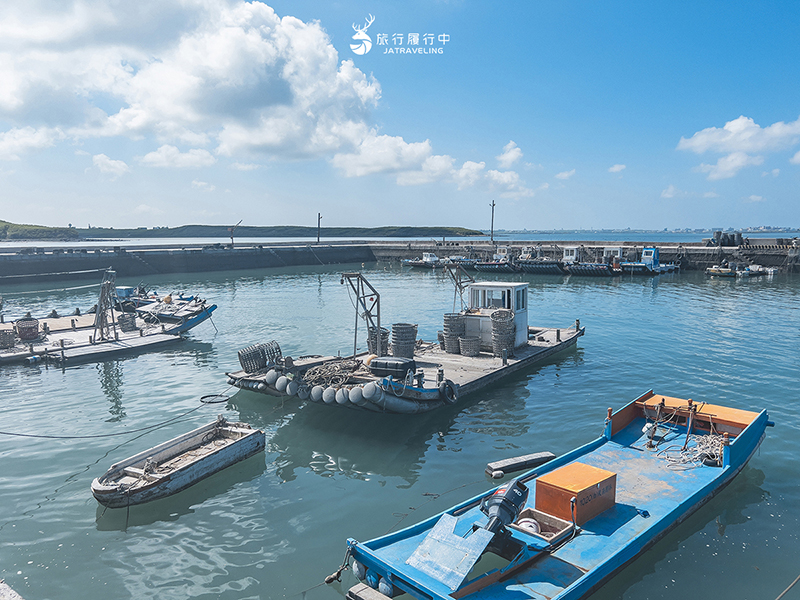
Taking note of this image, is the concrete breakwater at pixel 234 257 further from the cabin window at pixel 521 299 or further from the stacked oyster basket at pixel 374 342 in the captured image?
the cabin window at pixel 521 299

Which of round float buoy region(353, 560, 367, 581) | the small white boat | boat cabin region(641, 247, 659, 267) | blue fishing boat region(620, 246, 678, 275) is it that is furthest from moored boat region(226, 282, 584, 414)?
boat cabin region(641, 247, 659, 267)

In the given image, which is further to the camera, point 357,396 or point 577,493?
point 357,396

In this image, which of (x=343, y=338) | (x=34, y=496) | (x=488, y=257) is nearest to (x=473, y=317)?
(x=343, y=338)

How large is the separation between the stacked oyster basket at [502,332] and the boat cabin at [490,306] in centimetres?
45

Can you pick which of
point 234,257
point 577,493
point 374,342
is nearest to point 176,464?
point 374,342

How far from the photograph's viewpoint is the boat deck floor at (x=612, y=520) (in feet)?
24.6

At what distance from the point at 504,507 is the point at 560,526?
133 cm

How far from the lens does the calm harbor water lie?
9086mm

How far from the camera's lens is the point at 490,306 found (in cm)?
2244

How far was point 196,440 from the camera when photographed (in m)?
13.6

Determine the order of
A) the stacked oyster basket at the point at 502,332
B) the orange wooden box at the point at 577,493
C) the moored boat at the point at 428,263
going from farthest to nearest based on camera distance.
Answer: the moored boat at the point at 428,263 → the stacked oyster basket at the point at 502,332 → the orange wooden box at the point at 577,493

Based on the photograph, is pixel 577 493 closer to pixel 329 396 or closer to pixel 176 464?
pixel 329 396

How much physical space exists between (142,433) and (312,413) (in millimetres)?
5389

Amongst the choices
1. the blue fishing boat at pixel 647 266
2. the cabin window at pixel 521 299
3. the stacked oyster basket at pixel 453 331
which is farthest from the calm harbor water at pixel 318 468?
the blue fishing boat at pixel 647 266
